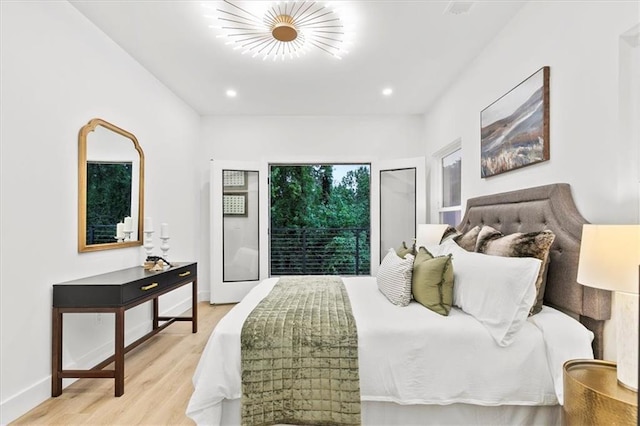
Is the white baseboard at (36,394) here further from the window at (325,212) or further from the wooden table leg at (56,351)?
the window at (325,212)

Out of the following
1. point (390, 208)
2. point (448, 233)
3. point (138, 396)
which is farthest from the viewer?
point (390, 208)

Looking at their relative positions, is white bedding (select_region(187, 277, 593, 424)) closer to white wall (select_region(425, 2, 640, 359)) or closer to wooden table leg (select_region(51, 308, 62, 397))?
white wall (select_region(425, 2, 640, 359))

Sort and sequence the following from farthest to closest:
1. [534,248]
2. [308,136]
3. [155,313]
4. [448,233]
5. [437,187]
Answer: [308,136]
[437,187]
[155,313]
[448,233]
[534,248]

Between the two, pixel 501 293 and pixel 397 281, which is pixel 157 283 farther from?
pixel 501 293

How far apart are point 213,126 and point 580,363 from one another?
4762mm

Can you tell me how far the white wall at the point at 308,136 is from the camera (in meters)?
4.89

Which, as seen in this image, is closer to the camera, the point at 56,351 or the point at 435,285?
the point at 435,285

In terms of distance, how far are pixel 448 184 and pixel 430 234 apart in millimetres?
1079

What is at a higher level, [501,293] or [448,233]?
[448,233]

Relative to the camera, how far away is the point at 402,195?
15.3 ft

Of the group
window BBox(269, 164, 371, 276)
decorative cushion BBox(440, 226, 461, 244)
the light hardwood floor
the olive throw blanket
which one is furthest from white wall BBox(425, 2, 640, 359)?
window BBox(269, 164, 371, 276)

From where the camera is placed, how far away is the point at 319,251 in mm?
6727

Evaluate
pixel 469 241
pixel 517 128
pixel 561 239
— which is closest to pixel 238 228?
pixel 469 241

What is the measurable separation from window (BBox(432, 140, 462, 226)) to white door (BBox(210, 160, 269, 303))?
2.36m
